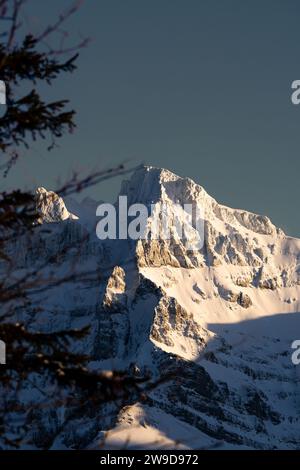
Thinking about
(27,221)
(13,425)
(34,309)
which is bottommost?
(13,425)

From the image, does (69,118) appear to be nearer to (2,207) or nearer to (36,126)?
(36,126)

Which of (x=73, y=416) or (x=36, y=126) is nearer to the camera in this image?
(x=73, y=416)

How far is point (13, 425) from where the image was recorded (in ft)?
35.0

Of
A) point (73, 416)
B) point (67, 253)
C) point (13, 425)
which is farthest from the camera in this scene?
point (67, 253)

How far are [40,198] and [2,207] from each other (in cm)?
56

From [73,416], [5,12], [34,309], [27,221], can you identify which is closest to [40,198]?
[27,221]

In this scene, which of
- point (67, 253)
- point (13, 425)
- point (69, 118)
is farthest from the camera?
point (69, 118)

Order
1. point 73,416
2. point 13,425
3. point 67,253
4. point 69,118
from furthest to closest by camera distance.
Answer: point 69,118
point 67,253
point 13,425
point 73,416

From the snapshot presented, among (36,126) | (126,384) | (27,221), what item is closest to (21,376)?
(126,384)

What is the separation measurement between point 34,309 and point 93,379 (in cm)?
107

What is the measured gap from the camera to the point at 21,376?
10.9 m

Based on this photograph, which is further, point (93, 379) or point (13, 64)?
point (13, 64)

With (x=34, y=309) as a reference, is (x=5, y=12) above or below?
above

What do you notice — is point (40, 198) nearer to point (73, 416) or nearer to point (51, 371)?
point (51, 371)
